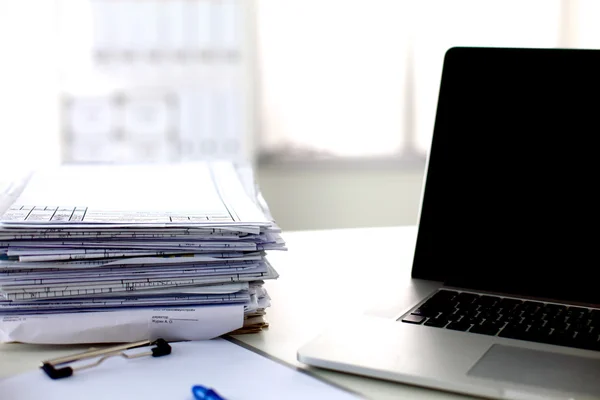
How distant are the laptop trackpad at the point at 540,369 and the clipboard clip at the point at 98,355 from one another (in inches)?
10.7

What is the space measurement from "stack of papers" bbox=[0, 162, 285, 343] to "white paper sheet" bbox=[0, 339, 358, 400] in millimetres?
52

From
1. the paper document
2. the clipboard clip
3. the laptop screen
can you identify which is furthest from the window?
the clipboard clip

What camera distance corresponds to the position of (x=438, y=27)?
9.84 feet

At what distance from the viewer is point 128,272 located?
0.69 m

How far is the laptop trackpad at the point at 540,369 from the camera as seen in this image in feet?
1.82

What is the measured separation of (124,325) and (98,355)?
48mm

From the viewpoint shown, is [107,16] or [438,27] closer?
[107,16]

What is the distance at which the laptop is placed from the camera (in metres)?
0.71

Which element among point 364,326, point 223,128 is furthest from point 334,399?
point 223,128

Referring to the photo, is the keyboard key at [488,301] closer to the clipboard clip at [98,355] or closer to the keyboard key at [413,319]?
the keyboard key at [413,319]

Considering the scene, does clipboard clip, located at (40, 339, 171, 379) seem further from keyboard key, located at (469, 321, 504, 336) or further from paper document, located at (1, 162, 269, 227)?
keyboard key, located at (469, 321, 504, 336)

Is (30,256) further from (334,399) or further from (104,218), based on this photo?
(334,399)

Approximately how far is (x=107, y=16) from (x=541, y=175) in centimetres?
227

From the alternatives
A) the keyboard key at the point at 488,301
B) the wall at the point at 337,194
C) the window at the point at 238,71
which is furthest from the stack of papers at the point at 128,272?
the wall at the point at 337,194
